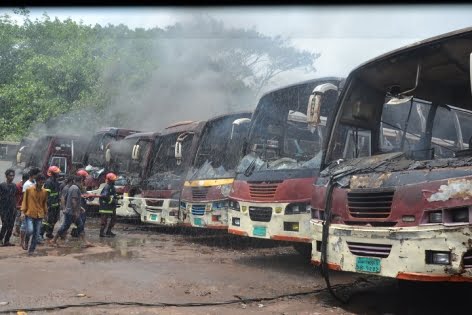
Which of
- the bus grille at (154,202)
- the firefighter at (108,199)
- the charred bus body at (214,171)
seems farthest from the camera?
the bus grille at (154,202)

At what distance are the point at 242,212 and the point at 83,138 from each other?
10.3 m

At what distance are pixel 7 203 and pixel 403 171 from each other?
21.5ft

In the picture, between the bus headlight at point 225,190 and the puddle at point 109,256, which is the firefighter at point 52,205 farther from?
the bus headlight at point 225,190

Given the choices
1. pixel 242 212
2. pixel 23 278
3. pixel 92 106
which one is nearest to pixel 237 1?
pixel 242 212

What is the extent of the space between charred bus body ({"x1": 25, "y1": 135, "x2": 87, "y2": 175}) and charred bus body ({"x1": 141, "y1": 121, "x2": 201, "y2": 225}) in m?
4.89

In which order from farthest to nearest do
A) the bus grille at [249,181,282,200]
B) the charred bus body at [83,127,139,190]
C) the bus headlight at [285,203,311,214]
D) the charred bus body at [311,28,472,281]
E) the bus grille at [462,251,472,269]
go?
the charred bus body at [83,127,139,190], the bus grille at [249,181,282,200], the bus headlight at [285,203,311,214], the charred bus body at [311,28,472,281], the bus grille at [462,251,472,269]

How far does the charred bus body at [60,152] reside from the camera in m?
14.8

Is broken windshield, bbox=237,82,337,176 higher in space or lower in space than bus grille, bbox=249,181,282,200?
higher

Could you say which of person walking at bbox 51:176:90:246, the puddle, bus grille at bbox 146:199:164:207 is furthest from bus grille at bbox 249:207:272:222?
bus grille at bbox 146:199:164:207

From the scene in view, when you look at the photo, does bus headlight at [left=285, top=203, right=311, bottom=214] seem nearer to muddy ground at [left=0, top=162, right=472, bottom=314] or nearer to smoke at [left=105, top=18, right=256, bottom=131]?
muddy ground at [left=0, top=162, right=472, bottom=314]

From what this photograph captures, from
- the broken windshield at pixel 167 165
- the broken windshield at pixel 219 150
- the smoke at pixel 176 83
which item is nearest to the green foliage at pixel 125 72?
the smoke at pixel 176 83

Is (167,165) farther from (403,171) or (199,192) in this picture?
(403,171)

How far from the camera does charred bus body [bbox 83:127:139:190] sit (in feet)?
43.3

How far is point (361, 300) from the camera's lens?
482 cm
